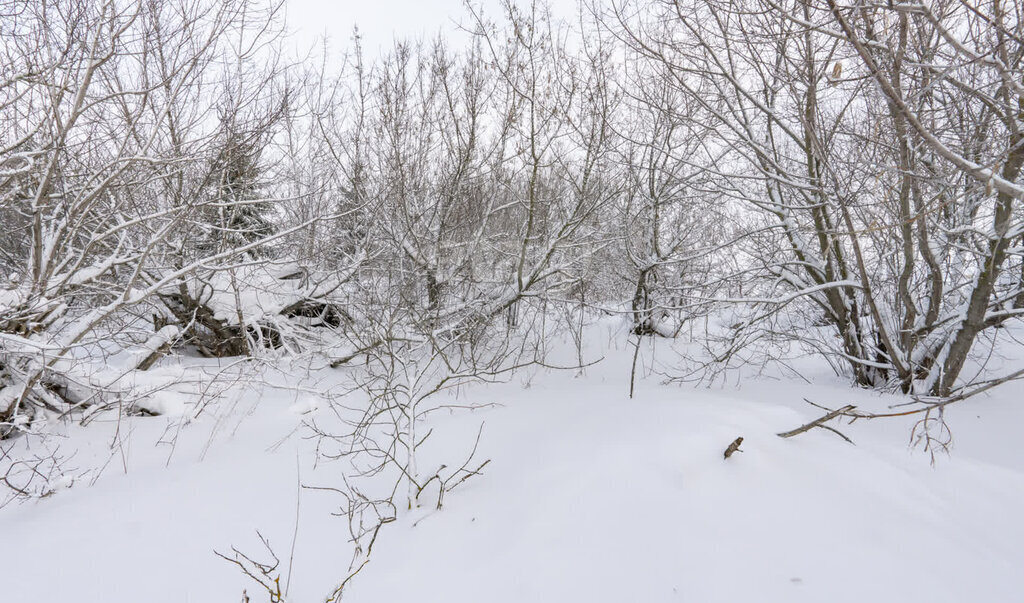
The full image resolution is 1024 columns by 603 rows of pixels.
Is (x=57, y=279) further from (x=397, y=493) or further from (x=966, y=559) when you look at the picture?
(x=966, y=559)

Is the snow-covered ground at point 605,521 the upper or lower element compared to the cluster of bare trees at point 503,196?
lower

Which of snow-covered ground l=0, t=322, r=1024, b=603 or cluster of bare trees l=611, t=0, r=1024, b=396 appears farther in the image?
cluster of bare trees l=611, t=0, r=1024, b=396

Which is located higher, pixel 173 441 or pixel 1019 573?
pixel 1019 573

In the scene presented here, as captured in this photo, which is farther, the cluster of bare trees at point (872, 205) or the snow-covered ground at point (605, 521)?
the cluster of bare trees at point (872, 205)

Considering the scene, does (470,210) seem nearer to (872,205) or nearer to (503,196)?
(503,196)

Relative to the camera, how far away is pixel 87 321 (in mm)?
3873

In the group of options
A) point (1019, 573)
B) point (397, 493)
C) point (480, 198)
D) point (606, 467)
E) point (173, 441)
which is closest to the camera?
point (1019, 573)

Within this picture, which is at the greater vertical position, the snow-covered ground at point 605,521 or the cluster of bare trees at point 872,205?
the cluster of bare trees at point 872,205

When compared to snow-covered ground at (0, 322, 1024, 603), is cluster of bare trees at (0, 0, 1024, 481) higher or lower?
higher

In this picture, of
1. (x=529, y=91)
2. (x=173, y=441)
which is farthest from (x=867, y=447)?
(x=173, y=441)

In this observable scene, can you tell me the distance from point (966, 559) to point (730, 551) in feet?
3.05

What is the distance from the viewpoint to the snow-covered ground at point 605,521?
184cm

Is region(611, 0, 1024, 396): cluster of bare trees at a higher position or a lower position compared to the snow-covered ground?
higher

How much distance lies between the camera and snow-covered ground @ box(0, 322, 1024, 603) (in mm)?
1845
